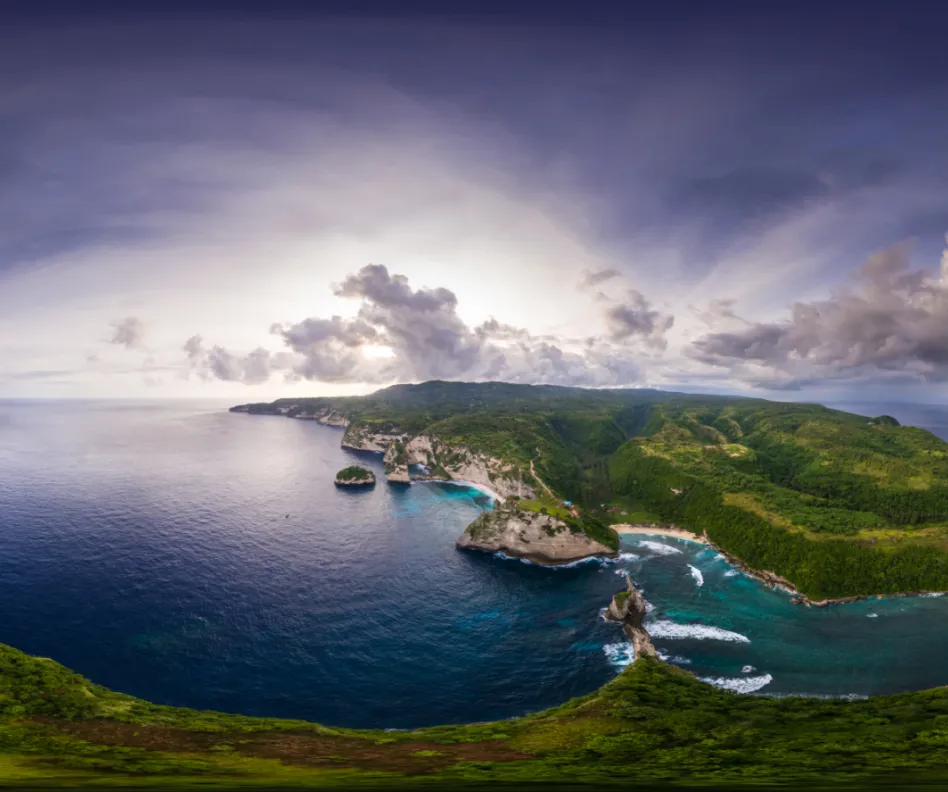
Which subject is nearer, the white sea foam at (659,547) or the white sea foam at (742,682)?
the white sea foam at (742,682)

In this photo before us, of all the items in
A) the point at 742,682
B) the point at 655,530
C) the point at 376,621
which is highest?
the point at 655,530

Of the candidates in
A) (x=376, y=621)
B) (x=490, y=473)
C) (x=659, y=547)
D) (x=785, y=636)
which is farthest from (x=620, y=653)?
(x=490, y=473)

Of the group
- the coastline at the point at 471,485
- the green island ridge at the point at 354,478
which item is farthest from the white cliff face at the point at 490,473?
the green island ridge at the point at 354,478

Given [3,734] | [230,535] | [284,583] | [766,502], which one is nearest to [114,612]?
[284,583]

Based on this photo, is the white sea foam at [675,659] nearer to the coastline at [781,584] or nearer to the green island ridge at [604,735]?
the green island ridge at [604,735]

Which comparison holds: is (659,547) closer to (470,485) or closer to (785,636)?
(785,636)

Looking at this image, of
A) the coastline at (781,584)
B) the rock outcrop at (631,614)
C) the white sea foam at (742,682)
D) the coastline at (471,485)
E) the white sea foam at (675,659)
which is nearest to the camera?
the white sea foam at (742,682)

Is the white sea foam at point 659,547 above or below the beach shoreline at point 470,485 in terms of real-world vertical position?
below
